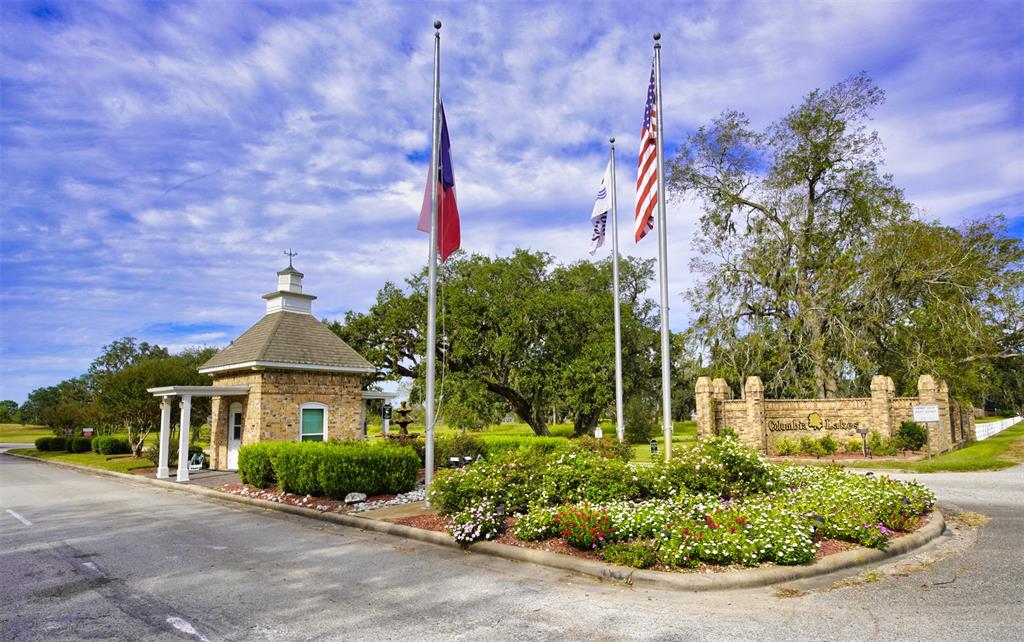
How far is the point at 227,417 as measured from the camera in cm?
2228

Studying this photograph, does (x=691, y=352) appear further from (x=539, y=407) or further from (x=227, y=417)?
(x=227, y=417)

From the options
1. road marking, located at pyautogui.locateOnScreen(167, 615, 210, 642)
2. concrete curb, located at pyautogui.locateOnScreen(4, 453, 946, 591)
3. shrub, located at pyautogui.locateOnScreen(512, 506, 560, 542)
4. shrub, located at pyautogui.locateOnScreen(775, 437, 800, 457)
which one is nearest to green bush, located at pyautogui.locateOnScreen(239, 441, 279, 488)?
concrete curb, located at pyautogui.locateOnScreen(4, 453, 946, 591)

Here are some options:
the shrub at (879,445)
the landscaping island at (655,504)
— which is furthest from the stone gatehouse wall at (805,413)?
the landscaping island at (655,504)

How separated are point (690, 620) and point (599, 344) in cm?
2732

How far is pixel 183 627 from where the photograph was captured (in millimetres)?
5605

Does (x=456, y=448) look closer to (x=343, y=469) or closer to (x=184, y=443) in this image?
(x=343, y=469)

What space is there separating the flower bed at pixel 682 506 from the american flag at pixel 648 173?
4.68 m

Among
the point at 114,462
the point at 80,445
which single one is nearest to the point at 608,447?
the point at 114,462

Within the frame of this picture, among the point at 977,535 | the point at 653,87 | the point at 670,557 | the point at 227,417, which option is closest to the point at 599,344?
the point at 227,417

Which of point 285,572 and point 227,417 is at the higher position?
point 227,417

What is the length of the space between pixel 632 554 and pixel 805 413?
2119 centimetres

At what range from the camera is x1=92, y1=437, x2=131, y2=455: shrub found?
33.8 metres

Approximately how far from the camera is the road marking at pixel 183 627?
5379 mm

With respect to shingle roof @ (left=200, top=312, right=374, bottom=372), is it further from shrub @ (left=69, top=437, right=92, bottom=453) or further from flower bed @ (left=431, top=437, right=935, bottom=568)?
shrub @ (left=69, top=437, right=92, bottom=453)
